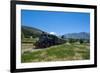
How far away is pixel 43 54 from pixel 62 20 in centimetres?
38

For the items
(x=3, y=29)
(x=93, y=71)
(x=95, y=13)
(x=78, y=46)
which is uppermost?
(x=95, y=13)

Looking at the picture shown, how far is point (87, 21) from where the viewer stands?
1.90 meters

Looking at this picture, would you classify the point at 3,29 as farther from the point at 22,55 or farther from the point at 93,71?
the point at 93,71

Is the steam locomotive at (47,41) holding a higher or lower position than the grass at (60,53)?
higher

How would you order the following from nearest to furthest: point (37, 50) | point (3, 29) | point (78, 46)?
point (3, 29)
point (37, 50)
point (78, 46)

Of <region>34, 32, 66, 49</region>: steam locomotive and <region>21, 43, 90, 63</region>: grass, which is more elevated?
<region>34, 32, 66, 49</region>: steam locomotive

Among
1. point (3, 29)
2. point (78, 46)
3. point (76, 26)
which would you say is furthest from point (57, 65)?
point (3, 29)

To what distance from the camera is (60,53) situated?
1.82 m

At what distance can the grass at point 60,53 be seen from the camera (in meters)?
1.74

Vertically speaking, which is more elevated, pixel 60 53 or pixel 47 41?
pixel 47 41

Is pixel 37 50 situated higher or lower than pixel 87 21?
lower

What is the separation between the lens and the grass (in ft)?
5.70

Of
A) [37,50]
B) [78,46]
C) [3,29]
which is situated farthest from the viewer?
[78,46]

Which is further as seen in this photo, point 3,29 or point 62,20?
point 62,20
